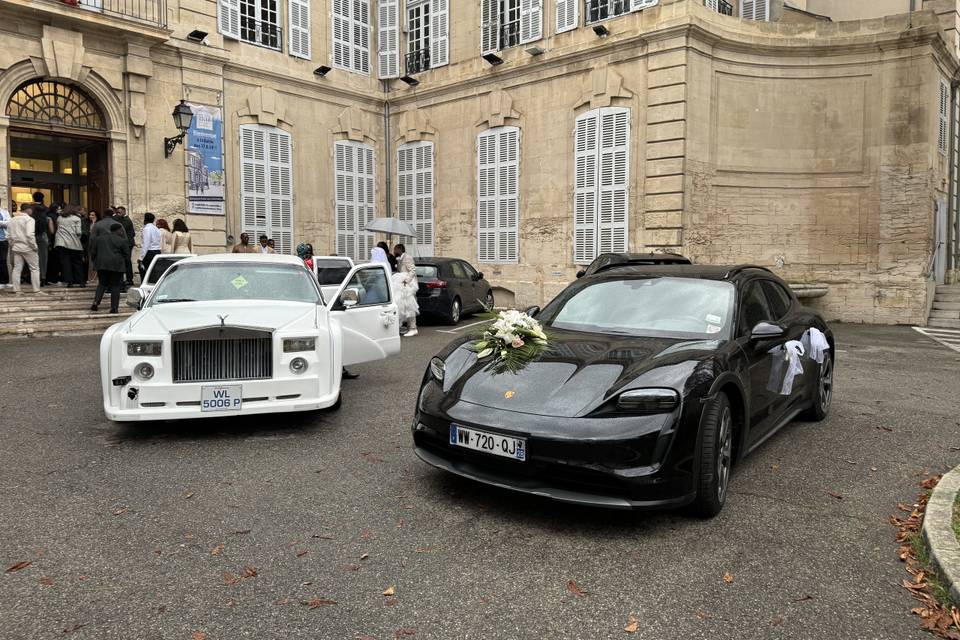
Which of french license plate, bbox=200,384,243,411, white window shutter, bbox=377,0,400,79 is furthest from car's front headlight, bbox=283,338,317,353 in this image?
white window shutter, bbox=377,0,400,79

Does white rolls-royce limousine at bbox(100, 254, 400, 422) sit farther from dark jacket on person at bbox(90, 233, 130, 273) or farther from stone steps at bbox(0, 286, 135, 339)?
stone steps at bbox(0, 286, 135, 339)

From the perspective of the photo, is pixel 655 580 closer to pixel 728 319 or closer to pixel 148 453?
pixel 728 319

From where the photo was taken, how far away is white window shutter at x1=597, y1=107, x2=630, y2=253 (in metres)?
16.3

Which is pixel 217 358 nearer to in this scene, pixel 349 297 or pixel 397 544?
pixel 349 297

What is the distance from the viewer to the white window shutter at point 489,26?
1878 centimetres

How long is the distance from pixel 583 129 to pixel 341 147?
7.26 m

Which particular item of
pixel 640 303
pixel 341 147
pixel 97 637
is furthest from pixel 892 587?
pixel 341 147

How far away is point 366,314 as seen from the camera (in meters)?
7.39

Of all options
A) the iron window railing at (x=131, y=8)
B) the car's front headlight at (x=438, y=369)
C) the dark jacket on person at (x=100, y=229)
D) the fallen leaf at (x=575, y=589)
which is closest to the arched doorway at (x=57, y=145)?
the iron window railing at (x=131, y=8)

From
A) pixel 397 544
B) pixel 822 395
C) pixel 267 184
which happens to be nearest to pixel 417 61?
pixel 267 184

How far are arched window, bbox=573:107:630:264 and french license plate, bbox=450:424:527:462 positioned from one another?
1307 cm

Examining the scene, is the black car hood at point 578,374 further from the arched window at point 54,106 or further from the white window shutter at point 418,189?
the white window shutter at point 418,189

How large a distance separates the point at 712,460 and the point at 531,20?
16598mm

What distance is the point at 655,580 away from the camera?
314 cm
